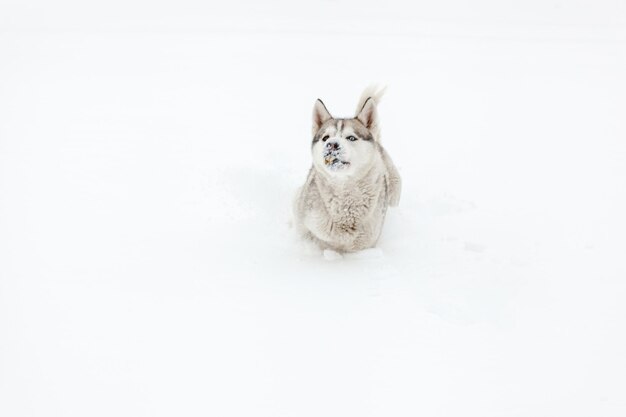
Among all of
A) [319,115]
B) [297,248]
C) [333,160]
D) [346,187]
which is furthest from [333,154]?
[297,248]

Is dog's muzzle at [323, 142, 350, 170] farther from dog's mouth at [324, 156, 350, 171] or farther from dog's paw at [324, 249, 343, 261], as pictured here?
dog's paw at [324, 249, 343, 261]

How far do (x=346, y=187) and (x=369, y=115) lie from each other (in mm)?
658

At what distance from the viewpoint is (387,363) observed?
3.71 metres

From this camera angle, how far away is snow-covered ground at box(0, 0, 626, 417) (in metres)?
3.50

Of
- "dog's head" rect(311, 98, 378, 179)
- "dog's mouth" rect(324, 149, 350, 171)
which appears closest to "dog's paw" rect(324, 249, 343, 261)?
"dog's head" rect(311, 98, 378, 179)

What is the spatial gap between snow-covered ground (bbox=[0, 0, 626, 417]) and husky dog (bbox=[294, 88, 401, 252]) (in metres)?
0.23

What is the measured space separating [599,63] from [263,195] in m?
7.82

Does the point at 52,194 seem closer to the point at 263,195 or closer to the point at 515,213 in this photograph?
the point at 263,195

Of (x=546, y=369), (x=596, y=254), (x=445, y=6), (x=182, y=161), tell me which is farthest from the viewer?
(x=445, y=6)

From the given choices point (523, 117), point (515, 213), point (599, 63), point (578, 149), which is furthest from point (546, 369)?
point (599, 63)

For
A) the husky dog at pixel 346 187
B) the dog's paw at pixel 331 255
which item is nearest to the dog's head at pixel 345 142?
the husky dog at pixel 346 187

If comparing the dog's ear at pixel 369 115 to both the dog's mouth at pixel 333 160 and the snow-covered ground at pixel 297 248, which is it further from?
the snow-covered ground at pixel 297 248

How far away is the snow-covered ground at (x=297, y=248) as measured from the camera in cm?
350

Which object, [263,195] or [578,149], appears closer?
[263,195]
